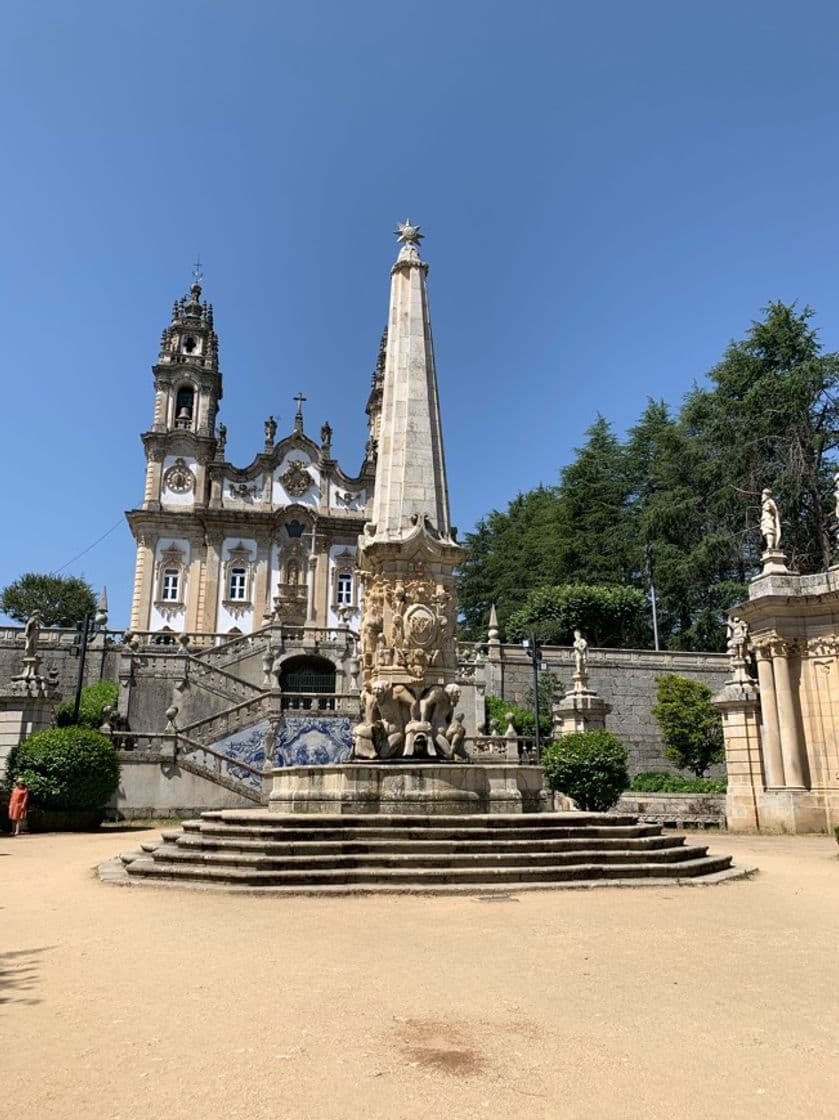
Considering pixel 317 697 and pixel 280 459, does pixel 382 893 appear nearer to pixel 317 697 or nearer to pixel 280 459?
pixel 317 697

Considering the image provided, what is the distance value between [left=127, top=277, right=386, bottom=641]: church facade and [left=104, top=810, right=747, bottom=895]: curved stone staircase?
33.8 meters

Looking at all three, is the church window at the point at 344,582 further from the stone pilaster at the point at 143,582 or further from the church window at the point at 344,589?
the stone pilaster at the point at 143,582

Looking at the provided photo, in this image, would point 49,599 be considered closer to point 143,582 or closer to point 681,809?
point 143,582

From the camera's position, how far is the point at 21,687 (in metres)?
19.6

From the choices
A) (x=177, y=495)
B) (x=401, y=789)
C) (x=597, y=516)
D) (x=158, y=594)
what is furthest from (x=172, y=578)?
(x=401, y=789)

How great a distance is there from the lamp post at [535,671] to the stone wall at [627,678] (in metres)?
1.04

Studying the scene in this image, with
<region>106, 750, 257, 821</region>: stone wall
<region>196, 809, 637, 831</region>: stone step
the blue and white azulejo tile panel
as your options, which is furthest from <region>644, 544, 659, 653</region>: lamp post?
<region>196, 809, 637, 831</region>: stone step

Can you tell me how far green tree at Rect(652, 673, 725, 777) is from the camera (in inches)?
1249

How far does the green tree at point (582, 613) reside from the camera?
39.9 m

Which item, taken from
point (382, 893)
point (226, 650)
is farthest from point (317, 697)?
point (382, 893)

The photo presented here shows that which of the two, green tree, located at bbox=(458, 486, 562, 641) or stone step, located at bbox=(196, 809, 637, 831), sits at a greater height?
green tree, located at bbox=(458, 486, 562, 641)

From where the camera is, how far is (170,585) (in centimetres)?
4506

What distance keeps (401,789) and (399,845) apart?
131 centimetres

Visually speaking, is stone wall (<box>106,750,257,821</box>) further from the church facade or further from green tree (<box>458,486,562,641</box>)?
green tree (<box>458,486,562,641</box>)
